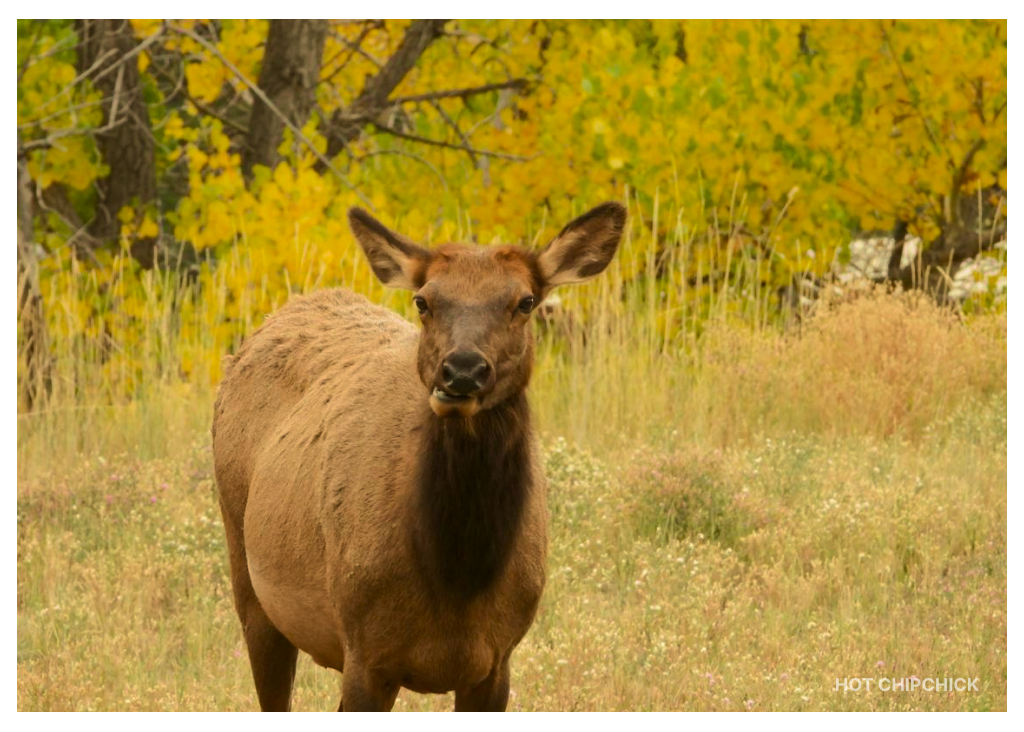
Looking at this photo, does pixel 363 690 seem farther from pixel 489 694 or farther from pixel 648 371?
pixel 648 371

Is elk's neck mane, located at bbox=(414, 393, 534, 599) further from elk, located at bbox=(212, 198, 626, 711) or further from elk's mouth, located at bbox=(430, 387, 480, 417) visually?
elk's mouth, located at bbox=(430, 387, 480, 417)

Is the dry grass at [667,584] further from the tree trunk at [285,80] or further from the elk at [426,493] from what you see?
the tree trunk at [285,80]

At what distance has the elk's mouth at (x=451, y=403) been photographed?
423 centimetres

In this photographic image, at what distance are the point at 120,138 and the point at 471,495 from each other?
9.63 metres

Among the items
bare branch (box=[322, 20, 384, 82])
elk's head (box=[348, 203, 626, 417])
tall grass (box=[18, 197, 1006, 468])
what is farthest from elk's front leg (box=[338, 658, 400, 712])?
bare branch (box=[322, 20, 384, 82])

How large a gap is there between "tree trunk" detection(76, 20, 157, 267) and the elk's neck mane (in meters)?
9.24

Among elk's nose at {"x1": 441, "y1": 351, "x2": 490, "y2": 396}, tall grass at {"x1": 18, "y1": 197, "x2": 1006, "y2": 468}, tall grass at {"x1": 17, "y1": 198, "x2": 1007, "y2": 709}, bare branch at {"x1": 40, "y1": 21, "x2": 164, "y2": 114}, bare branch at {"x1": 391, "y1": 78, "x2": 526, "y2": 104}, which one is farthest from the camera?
bare branch at {"x1": 391, "y1": 78, "x2": 526, "y2": 104}

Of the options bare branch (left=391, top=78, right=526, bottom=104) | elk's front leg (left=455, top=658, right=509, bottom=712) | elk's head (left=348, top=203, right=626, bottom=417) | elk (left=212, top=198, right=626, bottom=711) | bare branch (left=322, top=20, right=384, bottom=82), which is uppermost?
bare branch (left=322, top=20, right=384, bottom=82)

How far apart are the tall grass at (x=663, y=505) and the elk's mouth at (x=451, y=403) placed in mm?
2332

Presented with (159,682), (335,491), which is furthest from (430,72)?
(335,491)

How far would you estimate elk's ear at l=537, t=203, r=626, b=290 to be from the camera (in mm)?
4746

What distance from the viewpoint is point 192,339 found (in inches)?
438
